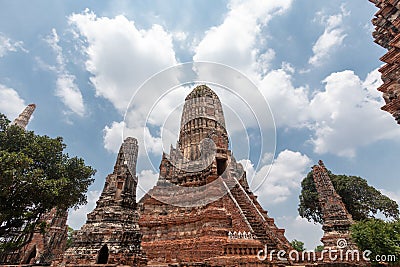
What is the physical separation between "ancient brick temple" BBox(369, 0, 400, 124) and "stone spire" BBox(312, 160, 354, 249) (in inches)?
711

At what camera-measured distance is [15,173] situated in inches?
506

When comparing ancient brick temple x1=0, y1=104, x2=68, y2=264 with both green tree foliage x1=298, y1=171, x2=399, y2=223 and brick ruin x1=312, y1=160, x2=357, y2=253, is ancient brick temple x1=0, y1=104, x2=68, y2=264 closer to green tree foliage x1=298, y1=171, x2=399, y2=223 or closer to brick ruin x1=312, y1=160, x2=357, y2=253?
brick ruin x1=312, y1=160, x2=357, y2=253

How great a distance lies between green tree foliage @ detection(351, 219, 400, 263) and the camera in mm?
10695

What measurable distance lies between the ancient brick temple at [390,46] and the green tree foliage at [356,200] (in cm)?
2874

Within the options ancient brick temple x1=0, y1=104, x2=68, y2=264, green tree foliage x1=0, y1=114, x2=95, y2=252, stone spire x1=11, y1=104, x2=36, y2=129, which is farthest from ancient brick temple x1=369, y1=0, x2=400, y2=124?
stone spire x1=11, y1=104, x2=36, y2=129

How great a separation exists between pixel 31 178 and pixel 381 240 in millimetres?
19598

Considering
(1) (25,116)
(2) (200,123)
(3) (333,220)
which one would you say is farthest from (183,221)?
(1) (25,116)

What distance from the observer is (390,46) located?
7.62 metres

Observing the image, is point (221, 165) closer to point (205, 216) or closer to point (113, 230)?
point (205, 216)

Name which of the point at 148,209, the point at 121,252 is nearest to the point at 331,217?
the point at 148,209

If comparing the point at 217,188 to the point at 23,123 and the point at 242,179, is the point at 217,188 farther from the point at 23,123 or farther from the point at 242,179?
the point at 23,123

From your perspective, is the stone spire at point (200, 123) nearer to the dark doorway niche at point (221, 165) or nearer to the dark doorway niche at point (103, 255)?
the dark doorway niche at point (221, 165)

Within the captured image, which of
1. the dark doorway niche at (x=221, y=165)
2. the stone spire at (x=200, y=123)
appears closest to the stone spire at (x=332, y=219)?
the stone spire at (x=200, y=123)

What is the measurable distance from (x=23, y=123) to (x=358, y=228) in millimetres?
34339
